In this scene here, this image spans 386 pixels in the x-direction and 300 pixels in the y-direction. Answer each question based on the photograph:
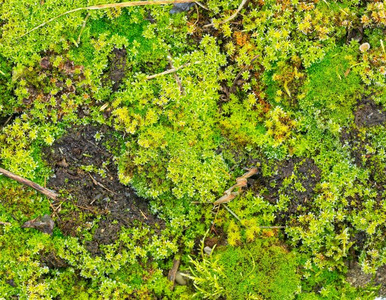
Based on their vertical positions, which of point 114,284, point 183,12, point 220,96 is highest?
point 183,12

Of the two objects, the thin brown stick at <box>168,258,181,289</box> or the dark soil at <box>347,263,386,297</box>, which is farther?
the thin brown stick at <box>168,258,181,289</box>

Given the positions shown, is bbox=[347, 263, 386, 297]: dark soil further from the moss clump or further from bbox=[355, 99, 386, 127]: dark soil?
bbox=[355, 99, 386, 127]: dark soil

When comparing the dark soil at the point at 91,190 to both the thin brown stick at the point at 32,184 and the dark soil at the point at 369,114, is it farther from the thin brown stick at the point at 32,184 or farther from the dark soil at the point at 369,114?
the dark soil at the point at 369,114

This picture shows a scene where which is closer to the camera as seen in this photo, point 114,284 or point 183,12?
point 114,284

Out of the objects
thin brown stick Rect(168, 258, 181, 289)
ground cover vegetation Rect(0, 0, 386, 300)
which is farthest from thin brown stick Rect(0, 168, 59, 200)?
thin brown stick Rect(168, 258, 181, 289)

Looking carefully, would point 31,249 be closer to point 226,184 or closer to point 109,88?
point 109,88

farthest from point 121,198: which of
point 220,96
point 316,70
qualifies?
point 316,70
